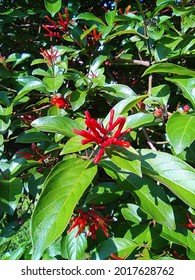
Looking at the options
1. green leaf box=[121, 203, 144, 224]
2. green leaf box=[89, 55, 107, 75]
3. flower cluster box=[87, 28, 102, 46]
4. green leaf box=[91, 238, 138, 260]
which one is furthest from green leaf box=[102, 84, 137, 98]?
green leaf box=[91, 238, 138, 260]

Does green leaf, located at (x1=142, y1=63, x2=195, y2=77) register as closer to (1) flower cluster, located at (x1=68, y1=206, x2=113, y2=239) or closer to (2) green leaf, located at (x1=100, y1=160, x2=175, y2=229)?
(2) green leaf, located at (x1=100, y1=160, x2=175, y2=229)

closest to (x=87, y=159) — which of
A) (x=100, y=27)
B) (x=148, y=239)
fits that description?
(x=148, y=239)

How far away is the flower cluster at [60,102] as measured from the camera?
1289 millimetres

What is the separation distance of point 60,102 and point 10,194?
362 millimetres

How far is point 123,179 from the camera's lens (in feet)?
3.19

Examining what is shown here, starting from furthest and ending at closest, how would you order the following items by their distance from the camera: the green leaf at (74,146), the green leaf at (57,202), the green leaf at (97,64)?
1. the green leaf at (97,64)
2. the green leaf at (74,146)
3. the green leaf at (57,202)

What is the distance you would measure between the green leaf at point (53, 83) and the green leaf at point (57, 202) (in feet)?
1.33

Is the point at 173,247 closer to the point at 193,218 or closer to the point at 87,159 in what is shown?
the point at 193,218

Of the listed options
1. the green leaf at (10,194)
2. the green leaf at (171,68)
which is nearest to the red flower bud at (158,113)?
the green leaf at (171,68)

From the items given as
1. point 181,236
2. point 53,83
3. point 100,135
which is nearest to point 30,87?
point 53,83

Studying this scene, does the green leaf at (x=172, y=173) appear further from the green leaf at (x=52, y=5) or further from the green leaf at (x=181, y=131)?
the green leaf at (x=52, y=5)

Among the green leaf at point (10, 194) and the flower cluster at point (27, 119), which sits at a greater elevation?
the flower cluster at point (27, 119)

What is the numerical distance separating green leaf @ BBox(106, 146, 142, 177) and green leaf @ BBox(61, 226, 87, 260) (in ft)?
1.33

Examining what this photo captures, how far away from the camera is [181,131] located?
941mm
